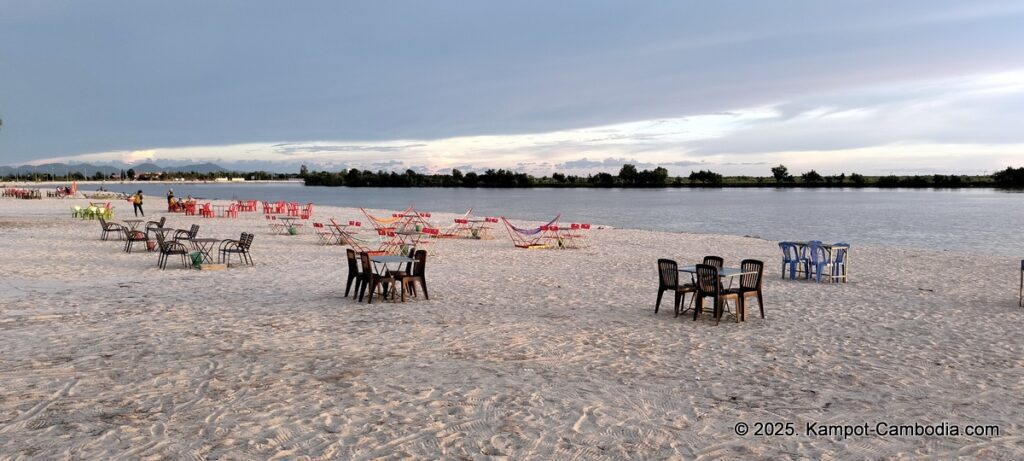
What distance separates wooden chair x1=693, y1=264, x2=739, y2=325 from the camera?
838 centimetres

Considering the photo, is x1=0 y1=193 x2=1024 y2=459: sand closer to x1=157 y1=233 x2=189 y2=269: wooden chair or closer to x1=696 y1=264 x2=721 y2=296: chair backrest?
x1=696 y1=264 x2=721 y2=296: chair backrest

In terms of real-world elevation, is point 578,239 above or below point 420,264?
below

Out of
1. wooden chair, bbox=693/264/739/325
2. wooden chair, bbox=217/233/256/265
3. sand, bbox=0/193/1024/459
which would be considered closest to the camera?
sand, bbox=0/193/1024/459

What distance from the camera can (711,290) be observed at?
28.0 ft

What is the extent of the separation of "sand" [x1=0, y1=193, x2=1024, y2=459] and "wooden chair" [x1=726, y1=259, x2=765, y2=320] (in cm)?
24

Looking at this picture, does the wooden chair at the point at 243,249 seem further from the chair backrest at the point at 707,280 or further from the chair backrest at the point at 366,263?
the chair backrest at the point at 707,280

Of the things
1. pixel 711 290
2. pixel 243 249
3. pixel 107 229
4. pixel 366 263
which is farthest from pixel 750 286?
pixel 107 229

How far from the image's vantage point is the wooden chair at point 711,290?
8.38 m

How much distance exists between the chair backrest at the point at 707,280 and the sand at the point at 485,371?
38 centimetres

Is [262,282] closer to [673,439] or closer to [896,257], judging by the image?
[673,439]

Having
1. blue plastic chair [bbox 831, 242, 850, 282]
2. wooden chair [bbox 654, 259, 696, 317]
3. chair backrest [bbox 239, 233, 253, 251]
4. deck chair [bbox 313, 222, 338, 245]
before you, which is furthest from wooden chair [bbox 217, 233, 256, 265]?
blue plastic chair [bbox 831, 242, 850, 282]

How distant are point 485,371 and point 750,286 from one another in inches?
167

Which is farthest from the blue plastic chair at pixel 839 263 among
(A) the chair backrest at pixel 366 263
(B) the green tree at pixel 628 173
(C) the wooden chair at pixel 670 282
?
(B) the green tree at pixel 628 173

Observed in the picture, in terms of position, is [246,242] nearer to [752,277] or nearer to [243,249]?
[243,249]
